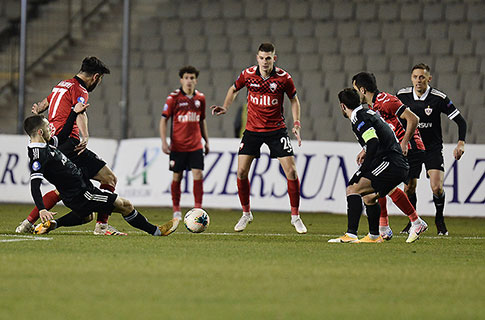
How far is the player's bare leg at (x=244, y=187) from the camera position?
32.1ft

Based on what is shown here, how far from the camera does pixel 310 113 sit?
17594 millimetres

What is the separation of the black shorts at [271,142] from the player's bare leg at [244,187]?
8cm

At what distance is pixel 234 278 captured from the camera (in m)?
5.70

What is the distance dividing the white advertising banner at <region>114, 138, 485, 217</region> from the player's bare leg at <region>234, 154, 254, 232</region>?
11.7 feet

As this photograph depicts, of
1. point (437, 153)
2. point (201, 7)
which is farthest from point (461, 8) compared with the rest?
point (437, 153)

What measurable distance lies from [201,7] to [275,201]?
7270 mm

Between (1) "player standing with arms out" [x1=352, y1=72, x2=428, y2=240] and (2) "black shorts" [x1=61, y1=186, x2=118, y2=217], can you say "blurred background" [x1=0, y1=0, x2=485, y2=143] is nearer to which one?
(1) "player standing with arms out" [x1=352, y1=72, x2=428, y2=240]

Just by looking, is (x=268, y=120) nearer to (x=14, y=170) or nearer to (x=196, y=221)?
(x=196, y=221)

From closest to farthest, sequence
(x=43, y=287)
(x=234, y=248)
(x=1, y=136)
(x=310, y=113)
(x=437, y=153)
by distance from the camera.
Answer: (x=43, y=287) < (x=234, y=248) < (x=437, y=153) < (x=1, y=136) < (x=310, y=113)

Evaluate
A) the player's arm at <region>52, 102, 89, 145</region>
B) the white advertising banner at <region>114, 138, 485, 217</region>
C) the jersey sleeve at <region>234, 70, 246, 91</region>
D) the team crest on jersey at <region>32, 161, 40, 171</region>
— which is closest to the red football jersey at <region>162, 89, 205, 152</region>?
the jersey sleeve at <region>234, 70, 246, 91</region>

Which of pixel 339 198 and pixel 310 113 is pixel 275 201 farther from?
pixel 310 113

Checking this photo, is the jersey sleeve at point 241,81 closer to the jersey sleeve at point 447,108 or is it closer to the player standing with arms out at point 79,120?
the player standing with arms out at point 79,120

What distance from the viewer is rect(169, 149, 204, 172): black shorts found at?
463 inches

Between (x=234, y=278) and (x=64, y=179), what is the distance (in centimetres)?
291
